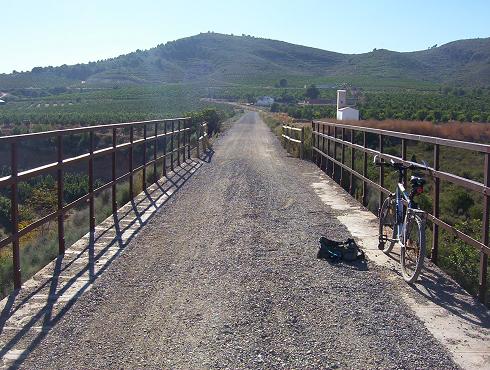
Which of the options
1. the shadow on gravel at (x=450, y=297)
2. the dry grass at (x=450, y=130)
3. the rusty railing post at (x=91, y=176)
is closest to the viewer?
the shadow on gravel at (x=450, y=297)

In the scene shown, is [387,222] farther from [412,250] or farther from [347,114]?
[347,114]

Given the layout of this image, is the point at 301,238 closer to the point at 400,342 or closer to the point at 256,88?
the point at 400,342

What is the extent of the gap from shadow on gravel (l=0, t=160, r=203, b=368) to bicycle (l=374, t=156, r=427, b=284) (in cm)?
316

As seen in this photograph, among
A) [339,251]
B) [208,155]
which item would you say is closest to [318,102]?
[208,155]

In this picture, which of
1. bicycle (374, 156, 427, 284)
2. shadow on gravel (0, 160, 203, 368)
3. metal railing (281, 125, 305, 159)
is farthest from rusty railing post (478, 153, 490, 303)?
metal railing (281, 125, 305, 159)

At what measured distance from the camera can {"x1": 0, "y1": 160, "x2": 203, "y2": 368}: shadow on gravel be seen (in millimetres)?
5281

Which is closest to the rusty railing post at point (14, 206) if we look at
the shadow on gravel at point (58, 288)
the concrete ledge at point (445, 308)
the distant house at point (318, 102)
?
the shadow on gravel at point (58, 288)

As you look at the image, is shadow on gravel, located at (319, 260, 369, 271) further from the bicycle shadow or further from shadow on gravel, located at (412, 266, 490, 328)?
shadow on gravel, located at (412, 266, 490, 328)

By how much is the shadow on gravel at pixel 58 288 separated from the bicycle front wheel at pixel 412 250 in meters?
3.14

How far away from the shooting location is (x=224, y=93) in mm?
144625

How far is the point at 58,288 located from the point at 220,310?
1.72 meters

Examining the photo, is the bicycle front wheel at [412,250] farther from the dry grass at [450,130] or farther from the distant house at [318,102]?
the distant house at [318,102]

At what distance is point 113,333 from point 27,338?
25.2 inches

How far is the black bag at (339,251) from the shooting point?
7824 millimetres
